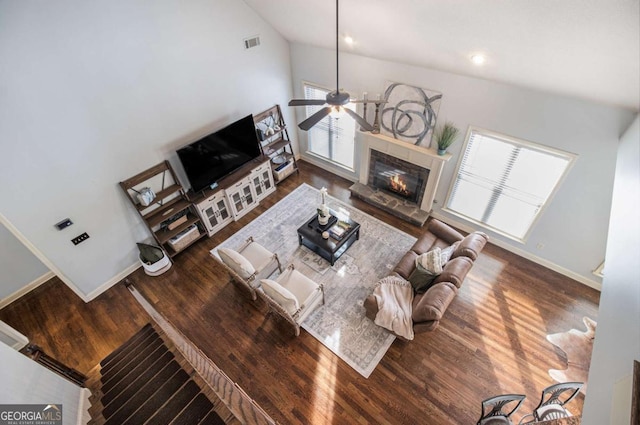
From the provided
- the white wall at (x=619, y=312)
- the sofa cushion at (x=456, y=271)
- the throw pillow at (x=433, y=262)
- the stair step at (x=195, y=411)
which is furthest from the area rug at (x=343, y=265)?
the white wall at (x=619, y=312)

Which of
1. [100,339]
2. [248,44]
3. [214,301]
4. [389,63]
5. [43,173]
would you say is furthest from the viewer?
[248,44]

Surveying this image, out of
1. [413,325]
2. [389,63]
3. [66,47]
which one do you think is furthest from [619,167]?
[66,47]

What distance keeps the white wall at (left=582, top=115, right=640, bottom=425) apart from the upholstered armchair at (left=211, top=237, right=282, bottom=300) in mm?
3765

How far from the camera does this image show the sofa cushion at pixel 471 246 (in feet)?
13.4

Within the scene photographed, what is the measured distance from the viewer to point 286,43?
606 cm

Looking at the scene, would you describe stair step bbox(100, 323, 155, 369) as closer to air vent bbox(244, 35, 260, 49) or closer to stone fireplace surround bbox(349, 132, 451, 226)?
stone fireplace surround bbox(349, 132, 451, 226)

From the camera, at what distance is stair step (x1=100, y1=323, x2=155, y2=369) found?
12.7ft

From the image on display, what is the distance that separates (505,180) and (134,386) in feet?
20.0

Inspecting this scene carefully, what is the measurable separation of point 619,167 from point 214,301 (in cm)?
570

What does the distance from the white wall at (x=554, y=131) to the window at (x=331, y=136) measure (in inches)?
40.2

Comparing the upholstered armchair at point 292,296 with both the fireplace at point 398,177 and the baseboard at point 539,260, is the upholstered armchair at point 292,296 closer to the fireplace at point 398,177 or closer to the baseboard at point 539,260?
the fireplace at point 398,177

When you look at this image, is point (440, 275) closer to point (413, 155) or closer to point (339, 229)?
point (339, 229)

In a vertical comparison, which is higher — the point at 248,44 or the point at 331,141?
the point at 248,44

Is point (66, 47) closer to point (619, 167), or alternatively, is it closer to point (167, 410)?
point (167, 410)
